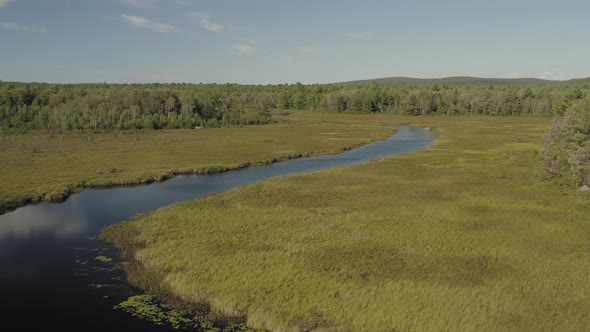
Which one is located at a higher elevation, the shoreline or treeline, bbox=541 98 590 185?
treeline, bbox=541 98 590 185

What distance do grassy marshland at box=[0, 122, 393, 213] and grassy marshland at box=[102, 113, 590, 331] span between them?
17768 mm

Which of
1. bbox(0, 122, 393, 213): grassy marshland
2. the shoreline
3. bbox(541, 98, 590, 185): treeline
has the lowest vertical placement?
the shoreline

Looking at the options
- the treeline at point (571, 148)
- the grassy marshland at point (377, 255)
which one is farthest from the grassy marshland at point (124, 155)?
the treeline at point (571, 148)

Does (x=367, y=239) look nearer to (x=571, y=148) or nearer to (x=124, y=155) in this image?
(x=571, y=148)

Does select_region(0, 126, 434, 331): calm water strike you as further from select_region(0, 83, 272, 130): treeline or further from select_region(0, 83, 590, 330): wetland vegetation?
select_region(0, 83, 272, 130): treeline

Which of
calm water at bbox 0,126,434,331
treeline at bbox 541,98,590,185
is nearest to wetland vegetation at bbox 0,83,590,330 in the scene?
treeline at bbox 541,98,590,185

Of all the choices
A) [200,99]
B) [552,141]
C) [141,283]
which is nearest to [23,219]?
[141,283]

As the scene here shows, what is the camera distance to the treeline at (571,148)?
47812 millimetres

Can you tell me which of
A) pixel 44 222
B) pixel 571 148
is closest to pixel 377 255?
pixel 44 222

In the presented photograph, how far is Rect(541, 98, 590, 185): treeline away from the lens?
47.8 meters

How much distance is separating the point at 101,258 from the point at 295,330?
16652 mm

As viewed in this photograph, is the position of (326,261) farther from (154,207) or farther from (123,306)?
(154,207)

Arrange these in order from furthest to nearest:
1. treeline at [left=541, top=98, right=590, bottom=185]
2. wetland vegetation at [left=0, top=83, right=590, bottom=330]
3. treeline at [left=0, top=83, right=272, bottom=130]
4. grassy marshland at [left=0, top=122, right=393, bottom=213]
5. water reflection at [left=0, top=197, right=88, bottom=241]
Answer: treeline at [left=0, top=83, right=272, bottom=130], grassy marshland at [left=0, top=122, right=393, bottom=213], treeline at [left=541, top=98, right=590, bottom=185], water reflection at [left=0, top=197, right=88, bottom=241], wetland vegetation at [left=0, top=83, right=590, bottom=330]

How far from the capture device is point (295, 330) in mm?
20812
